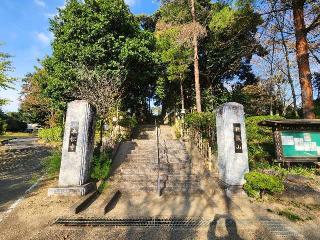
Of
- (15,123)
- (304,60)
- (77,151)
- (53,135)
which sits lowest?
(77,151)

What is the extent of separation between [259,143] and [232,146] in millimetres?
4361

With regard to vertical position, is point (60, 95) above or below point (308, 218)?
above

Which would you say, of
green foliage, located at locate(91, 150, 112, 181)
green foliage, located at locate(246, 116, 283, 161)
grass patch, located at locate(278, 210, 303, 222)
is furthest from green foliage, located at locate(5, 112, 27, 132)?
grass patch, located at locate(278, 210, 303, 222)

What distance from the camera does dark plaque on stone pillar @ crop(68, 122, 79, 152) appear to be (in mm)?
8227

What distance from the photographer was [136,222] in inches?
234

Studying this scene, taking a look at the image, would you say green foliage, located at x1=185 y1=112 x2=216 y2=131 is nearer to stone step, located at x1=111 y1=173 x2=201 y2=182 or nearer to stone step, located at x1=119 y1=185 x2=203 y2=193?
stone step, located at x1=111 y1=173 x2=201 y2=182

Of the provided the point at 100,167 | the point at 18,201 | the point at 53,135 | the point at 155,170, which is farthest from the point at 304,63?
the point at 53,135

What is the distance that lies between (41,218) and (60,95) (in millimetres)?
14390

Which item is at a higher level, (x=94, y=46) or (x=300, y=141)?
(x=94, y=46)

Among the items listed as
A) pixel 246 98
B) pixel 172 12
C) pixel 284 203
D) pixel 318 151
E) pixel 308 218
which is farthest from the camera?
pixel 246 98

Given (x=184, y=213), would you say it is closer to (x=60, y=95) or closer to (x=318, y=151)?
(x=318, y=151)

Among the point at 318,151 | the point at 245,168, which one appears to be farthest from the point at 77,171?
the point at 318,151

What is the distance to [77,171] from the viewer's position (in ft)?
26.0

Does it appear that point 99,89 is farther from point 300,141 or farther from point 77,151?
point 300,141
